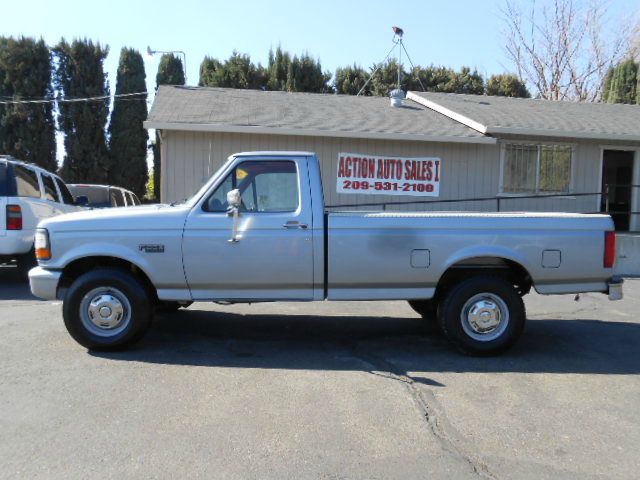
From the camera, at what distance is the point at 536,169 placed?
13.6 metres

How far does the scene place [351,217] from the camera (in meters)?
5.52

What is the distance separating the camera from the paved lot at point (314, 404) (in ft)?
11.3

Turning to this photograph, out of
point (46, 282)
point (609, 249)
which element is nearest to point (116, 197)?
point (46, 282)

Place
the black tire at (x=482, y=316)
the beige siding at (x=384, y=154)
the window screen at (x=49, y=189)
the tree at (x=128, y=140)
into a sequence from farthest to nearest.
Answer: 1. the tree at (x=128, y=140)
2. the beige siding at (x=384, y=154)
3. the window screen at (x=49, y=189)
4. the black tire at (x=482, y=316)

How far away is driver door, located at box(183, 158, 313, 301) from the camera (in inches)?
214

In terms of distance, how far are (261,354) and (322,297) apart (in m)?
0.85

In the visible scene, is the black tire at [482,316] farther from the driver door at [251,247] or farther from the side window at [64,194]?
the side window at [64,194]

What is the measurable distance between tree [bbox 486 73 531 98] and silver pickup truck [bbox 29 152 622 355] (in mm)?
25207

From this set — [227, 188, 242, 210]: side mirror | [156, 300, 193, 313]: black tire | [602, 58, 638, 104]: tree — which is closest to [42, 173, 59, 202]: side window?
[156, 300, 193, 313]: black tire

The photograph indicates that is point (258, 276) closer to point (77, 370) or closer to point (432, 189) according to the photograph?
point (77, 370)

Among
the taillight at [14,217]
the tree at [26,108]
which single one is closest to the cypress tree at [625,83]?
the tree at [26,108]

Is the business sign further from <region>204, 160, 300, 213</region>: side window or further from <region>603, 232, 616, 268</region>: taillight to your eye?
<region>603, 232, 616, 268</region>: taillight

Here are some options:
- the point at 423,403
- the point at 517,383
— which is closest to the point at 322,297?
the point at 423,403

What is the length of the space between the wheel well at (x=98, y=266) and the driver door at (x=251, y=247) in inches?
22.0
